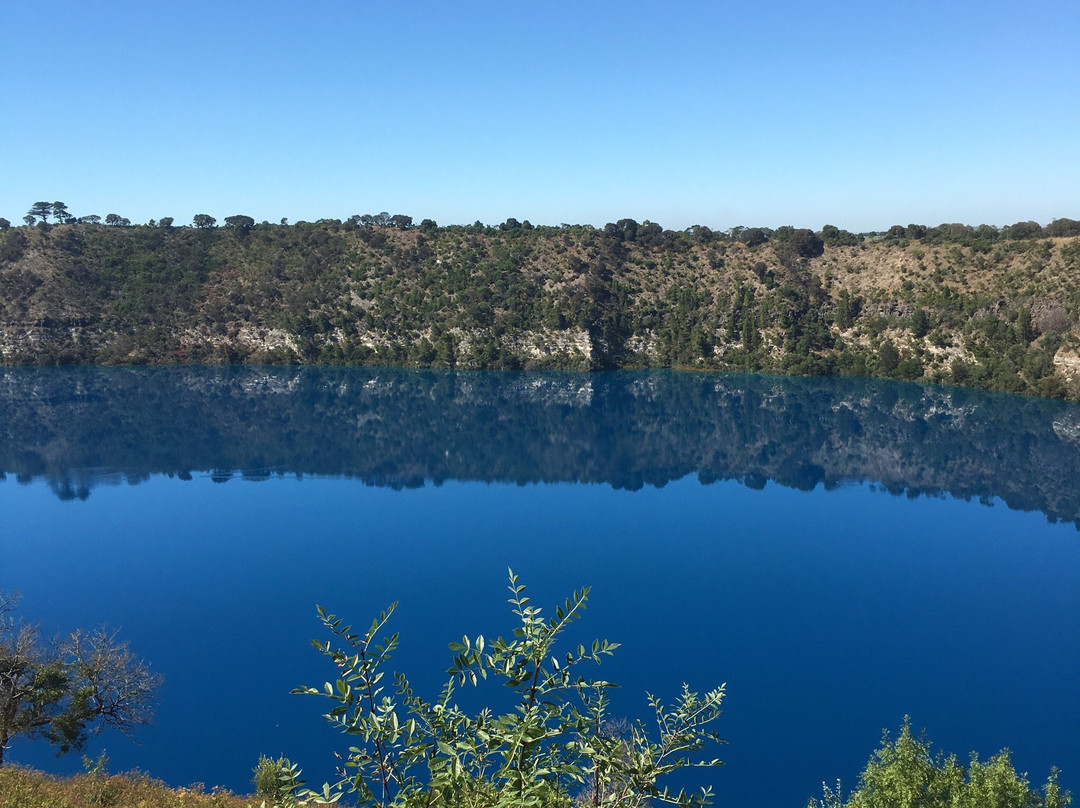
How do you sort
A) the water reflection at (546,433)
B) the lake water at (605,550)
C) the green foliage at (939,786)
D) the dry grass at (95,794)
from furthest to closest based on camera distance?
the water reflection at (546,433) < the lake water at (605,550) < the green foliage at (939,786) < the dry grass at (95,794)

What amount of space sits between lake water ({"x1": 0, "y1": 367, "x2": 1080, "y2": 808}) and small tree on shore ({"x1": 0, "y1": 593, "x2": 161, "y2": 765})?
945mm

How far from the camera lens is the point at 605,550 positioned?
44406 millimetres

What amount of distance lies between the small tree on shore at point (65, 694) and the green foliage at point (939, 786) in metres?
22.1

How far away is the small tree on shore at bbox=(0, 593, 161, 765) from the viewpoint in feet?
74.5

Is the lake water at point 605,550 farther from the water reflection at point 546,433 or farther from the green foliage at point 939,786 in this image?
the green foliage at point 939,786

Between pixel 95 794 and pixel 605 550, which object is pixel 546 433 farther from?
pixel 95 794

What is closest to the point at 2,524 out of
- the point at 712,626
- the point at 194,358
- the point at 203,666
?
the point at 203,666

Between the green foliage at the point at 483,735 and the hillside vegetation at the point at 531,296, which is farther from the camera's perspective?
the hillside vegetation at the point at 531,296

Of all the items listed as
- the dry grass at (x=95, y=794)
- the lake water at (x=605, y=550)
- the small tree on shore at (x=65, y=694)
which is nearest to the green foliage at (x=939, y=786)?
the lake water at (x=605, y=550)

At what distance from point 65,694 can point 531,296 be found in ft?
310

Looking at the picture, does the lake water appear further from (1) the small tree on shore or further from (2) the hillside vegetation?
(2) the hillside vegetation

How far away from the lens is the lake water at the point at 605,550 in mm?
27234

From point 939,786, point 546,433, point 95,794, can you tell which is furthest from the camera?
point 546,433

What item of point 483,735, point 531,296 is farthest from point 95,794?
point 531,296
